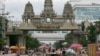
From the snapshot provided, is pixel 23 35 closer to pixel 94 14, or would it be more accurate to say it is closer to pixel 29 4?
pixel 29 4

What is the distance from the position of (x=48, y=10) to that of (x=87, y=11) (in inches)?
4205

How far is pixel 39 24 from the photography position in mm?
75688

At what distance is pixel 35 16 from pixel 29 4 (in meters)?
3.75

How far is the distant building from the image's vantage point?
593ft

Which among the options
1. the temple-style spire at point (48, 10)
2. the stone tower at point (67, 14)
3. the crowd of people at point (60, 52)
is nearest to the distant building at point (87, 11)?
the temple-style spire at point (48, 10)

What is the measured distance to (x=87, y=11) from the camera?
186125mm

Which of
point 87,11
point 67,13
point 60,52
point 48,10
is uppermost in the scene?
point 48,10

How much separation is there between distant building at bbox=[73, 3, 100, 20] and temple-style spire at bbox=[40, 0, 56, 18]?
320 feet

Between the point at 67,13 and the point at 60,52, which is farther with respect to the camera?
the point at 67,13

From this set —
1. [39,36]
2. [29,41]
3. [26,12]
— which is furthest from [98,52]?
[39,36]

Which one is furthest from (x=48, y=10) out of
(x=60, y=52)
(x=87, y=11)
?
(x=87, y=11)

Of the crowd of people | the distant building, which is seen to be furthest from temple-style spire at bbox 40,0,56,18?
the distant building

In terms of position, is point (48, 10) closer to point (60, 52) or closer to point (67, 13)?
point (67, 13)

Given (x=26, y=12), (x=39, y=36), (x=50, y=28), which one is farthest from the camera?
(x=39, y=36)
